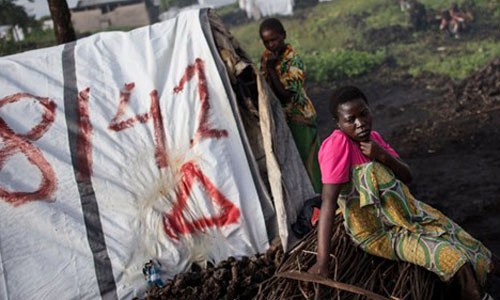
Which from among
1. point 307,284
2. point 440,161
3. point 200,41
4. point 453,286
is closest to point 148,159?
point 200,41

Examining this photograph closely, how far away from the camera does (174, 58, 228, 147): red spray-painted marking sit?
Result: 332 cm

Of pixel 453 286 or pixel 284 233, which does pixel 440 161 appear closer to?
pixel 284 233

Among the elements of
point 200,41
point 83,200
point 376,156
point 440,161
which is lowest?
point 440,161

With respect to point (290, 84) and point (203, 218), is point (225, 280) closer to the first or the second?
point (203, 218)

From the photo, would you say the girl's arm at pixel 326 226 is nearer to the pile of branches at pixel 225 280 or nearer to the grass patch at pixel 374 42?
the pile of branches at pixel 225 280

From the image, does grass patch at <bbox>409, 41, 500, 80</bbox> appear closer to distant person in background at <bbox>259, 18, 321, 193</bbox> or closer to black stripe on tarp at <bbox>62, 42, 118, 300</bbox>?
distant person in background at <bbox>259, 18, 321, 193</bbox>

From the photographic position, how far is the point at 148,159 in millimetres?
3330

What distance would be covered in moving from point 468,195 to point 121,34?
9.89 feet

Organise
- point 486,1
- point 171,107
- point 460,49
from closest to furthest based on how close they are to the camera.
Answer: point 171,107 < point 460,49 < point 486,1

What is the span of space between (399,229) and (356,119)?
52 cm

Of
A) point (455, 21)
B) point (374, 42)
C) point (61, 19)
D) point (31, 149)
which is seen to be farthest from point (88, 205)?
point (455, 21)

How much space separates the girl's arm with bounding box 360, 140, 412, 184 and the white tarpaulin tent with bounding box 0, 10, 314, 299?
90cm

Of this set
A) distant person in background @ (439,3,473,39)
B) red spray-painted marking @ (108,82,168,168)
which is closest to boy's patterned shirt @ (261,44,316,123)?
red spray-painted marking @ (108,82,168,168)

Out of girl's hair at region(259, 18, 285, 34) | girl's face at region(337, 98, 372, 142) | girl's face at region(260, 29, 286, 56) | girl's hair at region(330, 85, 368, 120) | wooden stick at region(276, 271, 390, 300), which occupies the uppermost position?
girl's hair at region(259, 18, 285, 34)
